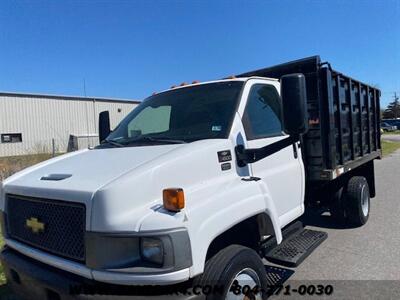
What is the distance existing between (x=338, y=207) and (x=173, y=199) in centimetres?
461

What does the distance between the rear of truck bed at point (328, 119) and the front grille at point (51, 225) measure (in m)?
3.24

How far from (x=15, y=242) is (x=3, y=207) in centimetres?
38

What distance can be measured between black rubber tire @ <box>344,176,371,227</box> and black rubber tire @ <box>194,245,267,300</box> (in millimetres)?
3633

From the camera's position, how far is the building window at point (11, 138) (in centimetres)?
3175

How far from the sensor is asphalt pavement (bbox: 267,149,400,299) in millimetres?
4152

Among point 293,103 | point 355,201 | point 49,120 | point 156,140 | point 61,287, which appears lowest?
point 355,201

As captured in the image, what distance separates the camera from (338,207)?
20.9 feet


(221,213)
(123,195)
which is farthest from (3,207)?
(221,213)

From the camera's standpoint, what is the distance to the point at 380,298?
12.8 feet

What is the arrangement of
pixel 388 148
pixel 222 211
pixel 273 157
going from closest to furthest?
pixel 222 211 → pixel 273 157 → pixel 388 148

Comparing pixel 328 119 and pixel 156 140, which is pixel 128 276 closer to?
pixel 156 140

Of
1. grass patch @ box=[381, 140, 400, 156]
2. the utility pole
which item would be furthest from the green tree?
grass patch @ box=[381, 140, 400, 156]

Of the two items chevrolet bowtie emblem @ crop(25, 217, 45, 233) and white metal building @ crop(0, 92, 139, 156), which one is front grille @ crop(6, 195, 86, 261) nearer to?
chevrolet bowtie emblem @ crop(25, 217, 45, 233)

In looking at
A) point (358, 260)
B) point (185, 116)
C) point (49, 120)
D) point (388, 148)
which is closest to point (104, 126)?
point (185, 116)
